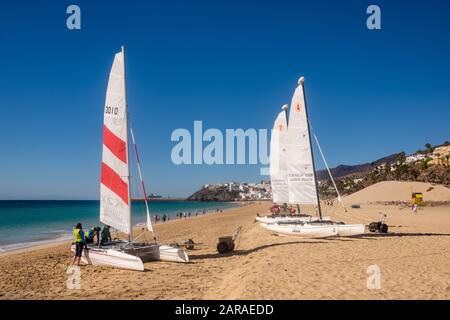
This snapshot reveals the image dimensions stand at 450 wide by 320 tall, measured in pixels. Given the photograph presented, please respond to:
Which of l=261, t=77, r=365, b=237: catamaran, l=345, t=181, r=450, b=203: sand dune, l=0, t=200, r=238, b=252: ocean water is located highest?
l=261, t=77, r=365, b=237: catamaran

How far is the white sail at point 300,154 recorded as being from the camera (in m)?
22.6

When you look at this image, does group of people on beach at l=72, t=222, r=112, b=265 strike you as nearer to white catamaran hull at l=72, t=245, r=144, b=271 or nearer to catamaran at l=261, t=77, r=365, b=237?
white catamaran hull at l=72, t=245, r=144, b=271

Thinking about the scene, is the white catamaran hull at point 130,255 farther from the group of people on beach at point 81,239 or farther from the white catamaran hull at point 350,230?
the white catamaran hull at point 350,230

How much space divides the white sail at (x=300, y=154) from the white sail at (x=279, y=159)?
9.20 metres

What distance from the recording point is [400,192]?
83.6 m

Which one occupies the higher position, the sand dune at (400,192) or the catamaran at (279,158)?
the catamaran at (279,158)

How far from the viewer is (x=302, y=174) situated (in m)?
22.8

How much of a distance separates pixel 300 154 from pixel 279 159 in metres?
10.1

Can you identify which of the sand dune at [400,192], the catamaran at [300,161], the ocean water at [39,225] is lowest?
the ocean water at [39,225]

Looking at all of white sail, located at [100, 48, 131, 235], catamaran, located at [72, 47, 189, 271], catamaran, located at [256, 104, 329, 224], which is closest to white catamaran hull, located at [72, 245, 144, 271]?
catamaran, located at [72, 47, 189, 271]

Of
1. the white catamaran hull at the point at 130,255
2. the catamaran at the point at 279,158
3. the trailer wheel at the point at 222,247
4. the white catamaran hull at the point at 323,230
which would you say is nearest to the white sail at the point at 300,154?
the white catamaran hull at the point at 323,230

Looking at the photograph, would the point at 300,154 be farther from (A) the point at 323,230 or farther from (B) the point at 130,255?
(B) the point at 130,255

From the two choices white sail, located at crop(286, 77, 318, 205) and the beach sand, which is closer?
the beach sand

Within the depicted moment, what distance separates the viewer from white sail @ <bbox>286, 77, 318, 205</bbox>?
2259cm
